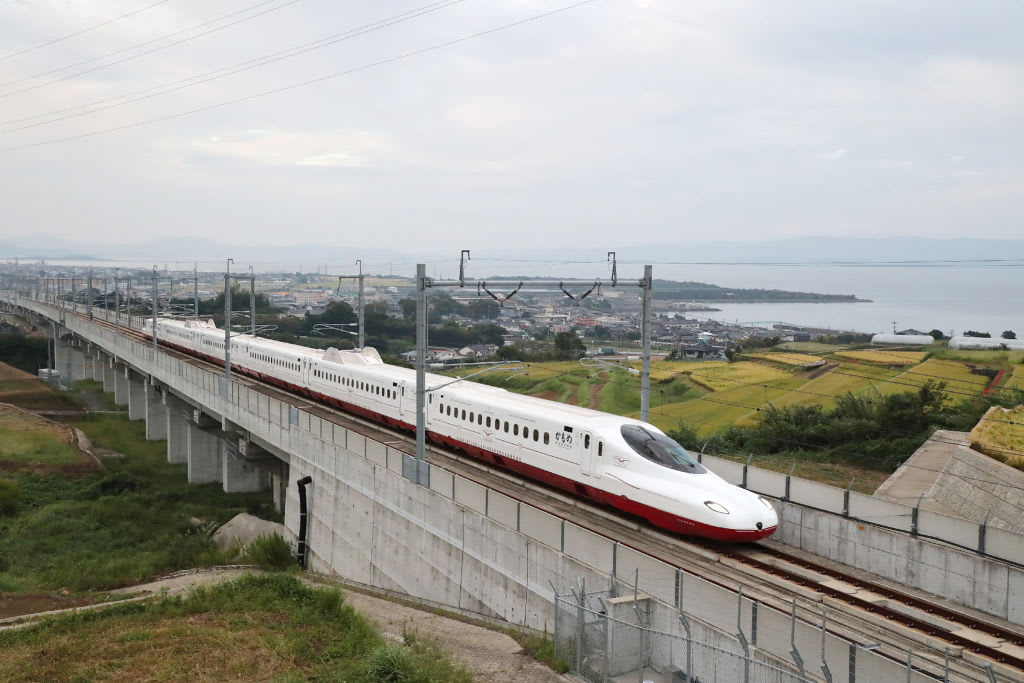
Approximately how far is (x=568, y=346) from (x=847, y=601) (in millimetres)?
39018

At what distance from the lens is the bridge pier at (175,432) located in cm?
6525

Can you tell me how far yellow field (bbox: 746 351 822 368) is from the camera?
59.4 metres

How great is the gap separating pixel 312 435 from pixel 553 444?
44.3 ft

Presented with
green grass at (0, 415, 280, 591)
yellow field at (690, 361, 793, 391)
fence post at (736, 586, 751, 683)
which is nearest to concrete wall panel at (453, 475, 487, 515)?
fence post at (736, 586, 751, 683)

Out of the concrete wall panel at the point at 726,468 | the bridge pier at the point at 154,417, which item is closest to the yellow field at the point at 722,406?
the concrete wall panel at the point at 726,468

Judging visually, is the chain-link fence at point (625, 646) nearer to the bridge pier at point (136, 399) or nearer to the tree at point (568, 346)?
the tree at point (568, 346)

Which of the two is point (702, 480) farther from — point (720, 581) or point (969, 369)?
point (969, 369)

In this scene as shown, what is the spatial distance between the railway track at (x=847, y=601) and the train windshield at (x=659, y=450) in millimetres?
1763

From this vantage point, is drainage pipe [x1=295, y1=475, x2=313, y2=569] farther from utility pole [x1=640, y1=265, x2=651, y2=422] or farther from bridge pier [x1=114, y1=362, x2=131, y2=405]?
bridge pier [x1=114, y1=362, x2=131, y2=405]

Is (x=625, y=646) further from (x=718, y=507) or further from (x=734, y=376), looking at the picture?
(x=734, y=376)

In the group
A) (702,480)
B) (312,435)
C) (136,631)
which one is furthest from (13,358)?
(702,480)

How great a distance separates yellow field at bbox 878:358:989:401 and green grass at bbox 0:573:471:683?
3480 cm

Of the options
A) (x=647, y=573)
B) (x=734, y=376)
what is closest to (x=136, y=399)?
(x=734, y=376)

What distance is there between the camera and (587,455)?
75.1 feet
